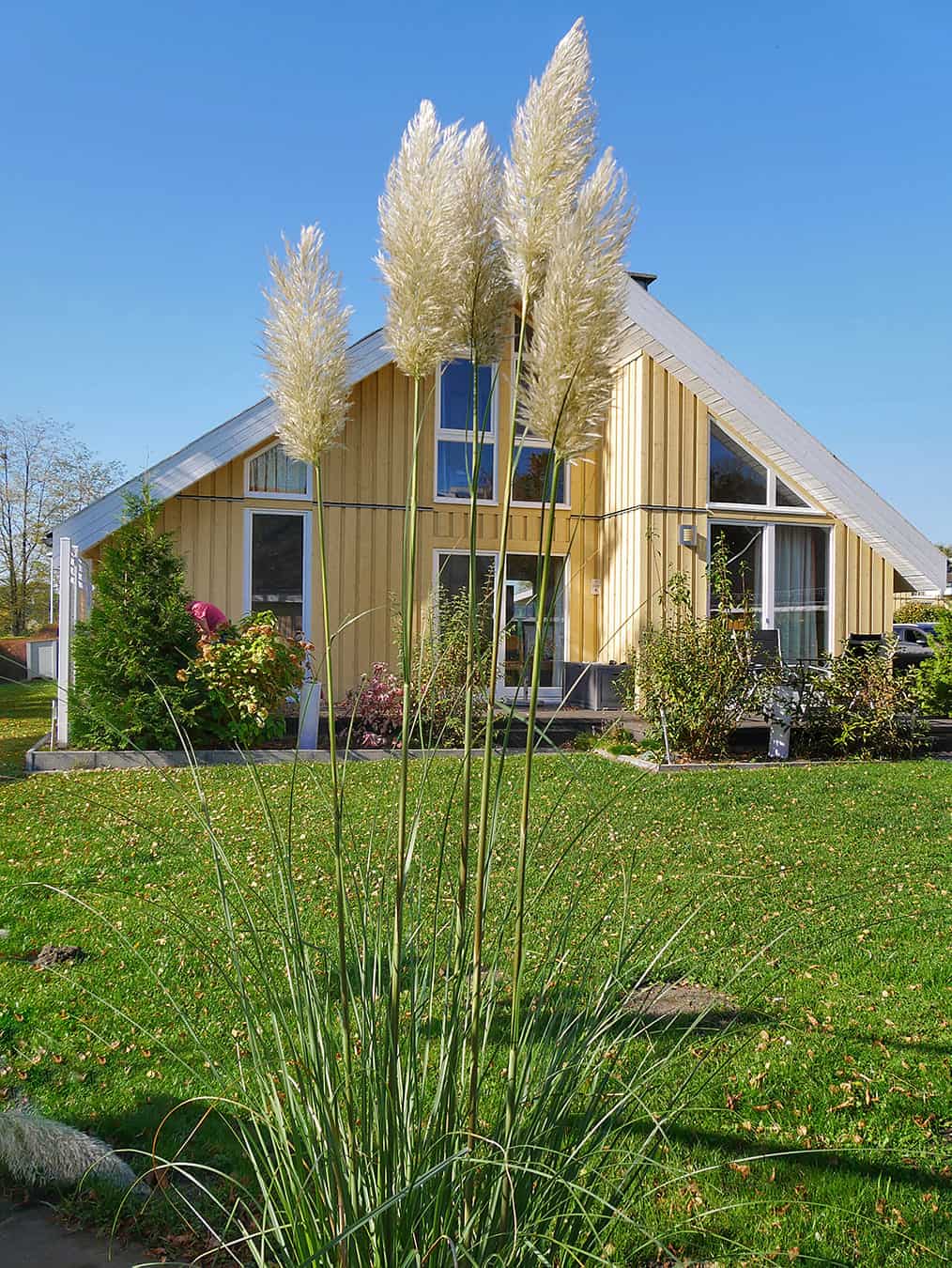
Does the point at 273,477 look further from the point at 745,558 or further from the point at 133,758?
the point at 745,558

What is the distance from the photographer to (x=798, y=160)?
23.3 ft

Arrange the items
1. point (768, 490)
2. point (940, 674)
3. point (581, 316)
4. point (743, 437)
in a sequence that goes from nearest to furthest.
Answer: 1. point (581, 316)
2. point (940, 674)
3. point (743, 437)
4. point (768, 490)

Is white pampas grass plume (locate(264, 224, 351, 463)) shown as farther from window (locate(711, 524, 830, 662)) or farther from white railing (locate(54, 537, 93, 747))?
window (locate(711, 524, 830, 662))

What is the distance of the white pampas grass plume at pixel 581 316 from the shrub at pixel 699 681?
808 centimetres

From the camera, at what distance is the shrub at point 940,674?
11.7 metres

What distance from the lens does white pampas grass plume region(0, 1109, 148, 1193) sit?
7.59 ft

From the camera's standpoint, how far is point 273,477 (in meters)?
12.5

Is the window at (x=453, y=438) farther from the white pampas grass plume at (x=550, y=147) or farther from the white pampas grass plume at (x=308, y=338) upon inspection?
the white pampas grass plume at (x=550, y=147)

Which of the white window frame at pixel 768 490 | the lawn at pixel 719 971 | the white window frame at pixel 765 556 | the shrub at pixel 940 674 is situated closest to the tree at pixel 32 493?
the white window frame at pixel 768 490

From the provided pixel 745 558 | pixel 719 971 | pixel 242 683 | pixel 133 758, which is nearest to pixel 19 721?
pixel 133 758

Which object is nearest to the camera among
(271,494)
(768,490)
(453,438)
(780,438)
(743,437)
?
(780,438)

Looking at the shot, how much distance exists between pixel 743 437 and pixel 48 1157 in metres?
12.3

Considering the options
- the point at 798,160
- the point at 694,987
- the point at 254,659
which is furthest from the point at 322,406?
the point at 254,659

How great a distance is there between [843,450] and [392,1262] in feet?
42.4
